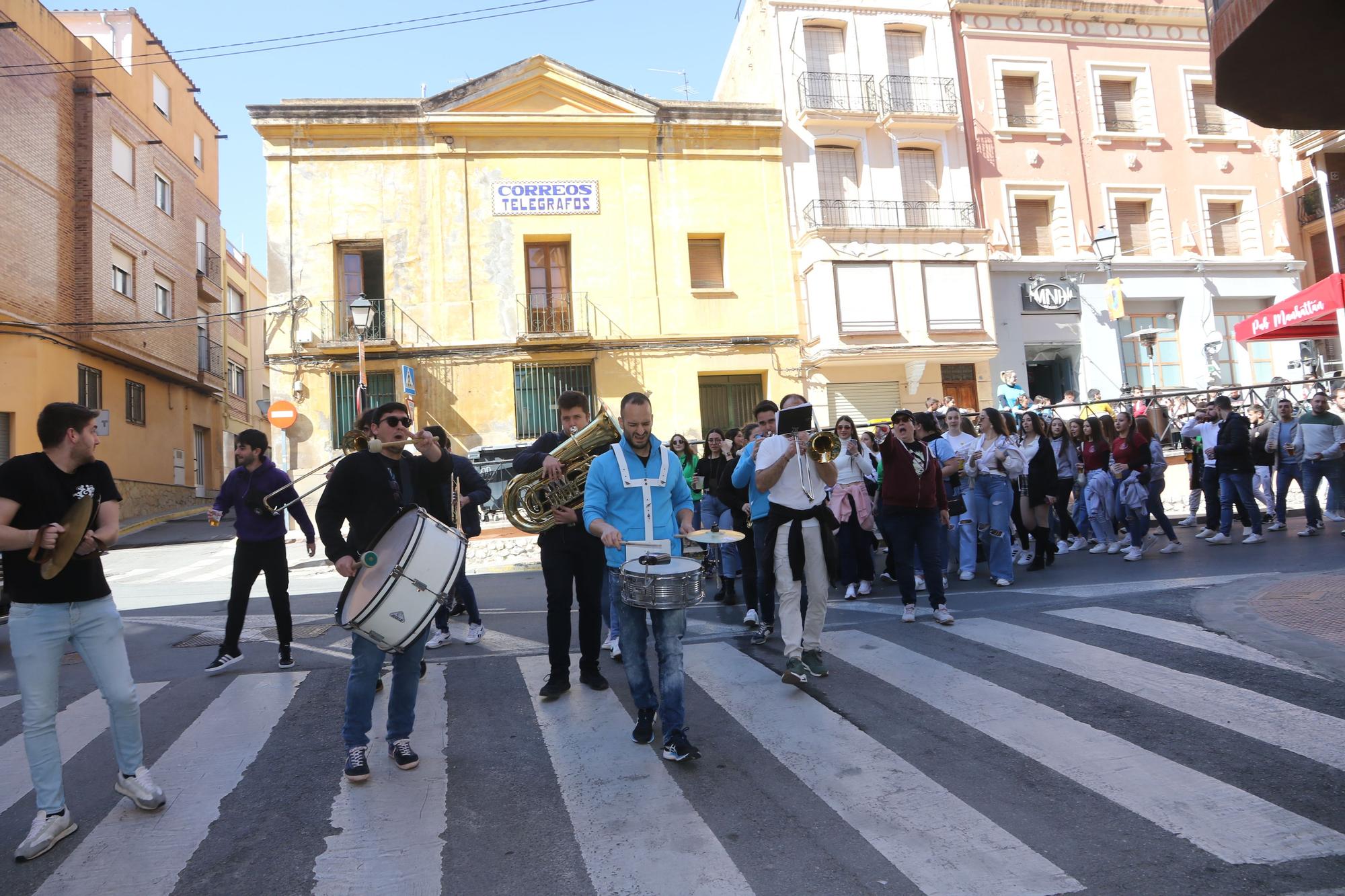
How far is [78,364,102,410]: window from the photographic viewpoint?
2420 centimetres

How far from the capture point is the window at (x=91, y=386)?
24203mm

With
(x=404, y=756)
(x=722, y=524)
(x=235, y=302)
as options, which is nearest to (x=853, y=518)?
(x=722, y=524)

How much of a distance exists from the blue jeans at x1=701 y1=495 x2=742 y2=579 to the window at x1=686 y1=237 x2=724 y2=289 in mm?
13148

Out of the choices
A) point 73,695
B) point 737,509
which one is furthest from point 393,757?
point 737,509

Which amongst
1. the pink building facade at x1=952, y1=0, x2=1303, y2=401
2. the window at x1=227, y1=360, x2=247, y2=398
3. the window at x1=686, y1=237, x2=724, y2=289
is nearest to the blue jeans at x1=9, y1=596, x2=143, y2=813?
the window at x1=686, y1=237, x2=724, y2=289

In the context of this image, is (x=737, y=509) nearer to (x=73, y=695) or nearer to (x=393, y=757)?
(x=393, y=757)

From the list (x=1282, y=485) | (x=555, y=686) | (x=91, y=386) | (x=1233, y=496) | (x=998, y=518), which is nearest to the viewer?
(x=555, y=686)

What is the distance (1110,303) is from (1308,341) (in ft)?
25.1

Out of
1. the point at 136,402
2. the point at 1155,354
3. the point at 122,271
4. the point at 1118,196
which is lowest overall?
the point at 1155,354

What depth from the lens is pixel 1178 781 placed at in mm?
4031

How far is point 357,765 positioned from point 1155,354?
24.5m

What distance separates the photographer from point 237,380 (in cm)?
4028

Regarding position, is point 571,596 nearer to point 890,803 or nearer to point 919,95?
point 890,803

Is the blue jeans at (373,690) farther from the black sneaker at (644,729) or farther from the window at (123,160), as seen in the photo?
the window at (123,160)
